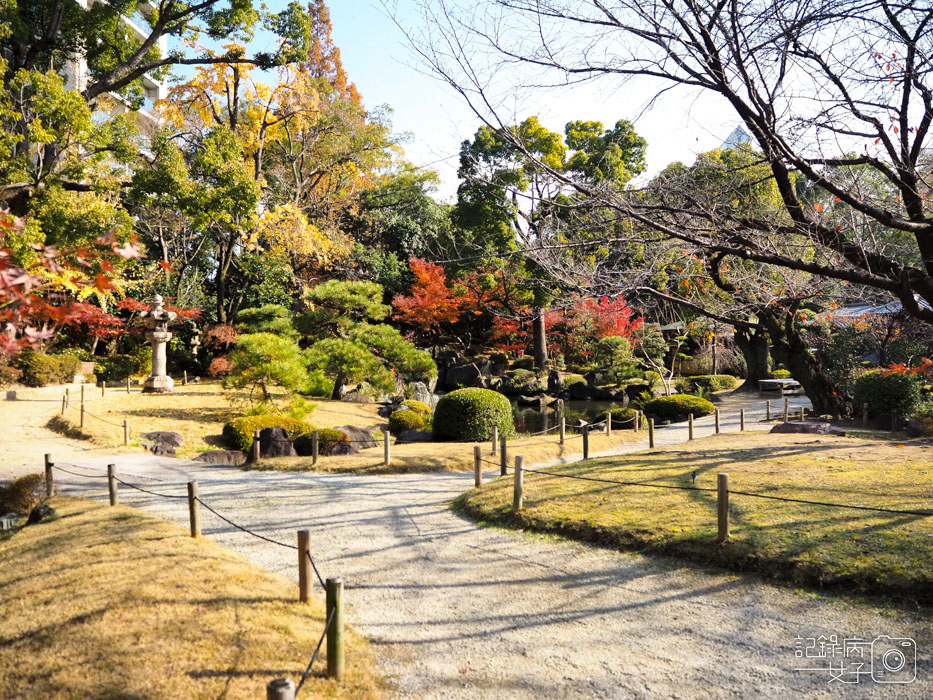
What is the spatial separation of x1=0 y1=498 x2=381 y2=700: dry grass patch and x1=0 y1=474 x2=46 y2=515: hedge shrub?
2794 mm

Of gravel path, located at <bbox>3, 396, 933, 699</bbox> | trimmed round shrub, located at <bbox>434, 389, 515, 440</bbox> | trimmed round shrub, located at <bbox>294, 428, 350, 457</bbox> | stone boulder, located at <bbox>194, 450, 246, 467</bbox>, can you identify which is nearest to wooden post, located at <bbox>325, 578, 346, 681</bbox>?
gravel path, located at <bbox>3, 396, 933, 699</bbox>

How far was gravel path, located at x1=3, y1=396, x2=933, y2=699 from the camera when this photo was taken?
3.70 meters

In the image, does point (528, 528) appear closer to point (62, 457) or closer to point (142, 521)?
point (142, 521)

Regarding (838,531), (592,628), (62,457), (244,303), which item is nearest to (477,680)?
(592,628)

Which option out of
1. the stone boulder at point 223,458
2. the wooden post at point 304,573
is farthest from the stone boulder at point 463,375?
the wooden post at point 304,573

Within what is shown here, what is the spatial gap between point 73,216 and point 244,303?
16449 millimetres

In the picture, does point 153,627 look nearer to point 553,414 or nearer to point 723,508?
point 723,508

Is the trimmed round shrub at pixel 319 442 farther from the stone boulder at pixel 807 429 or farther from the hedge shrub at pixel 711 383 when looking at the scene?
the hedge shrub at pixel 711 383

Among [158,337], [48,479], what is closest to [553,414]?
[158,337]

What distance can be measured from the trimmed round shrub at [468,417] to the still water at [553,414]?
4732mm

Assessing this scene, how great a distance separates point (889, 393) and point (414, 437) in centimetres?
1129

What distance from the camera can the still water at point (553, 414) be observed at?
1978 cm

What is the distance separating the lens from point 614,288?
5.60m

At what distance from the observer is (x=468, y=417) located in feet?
46.2
